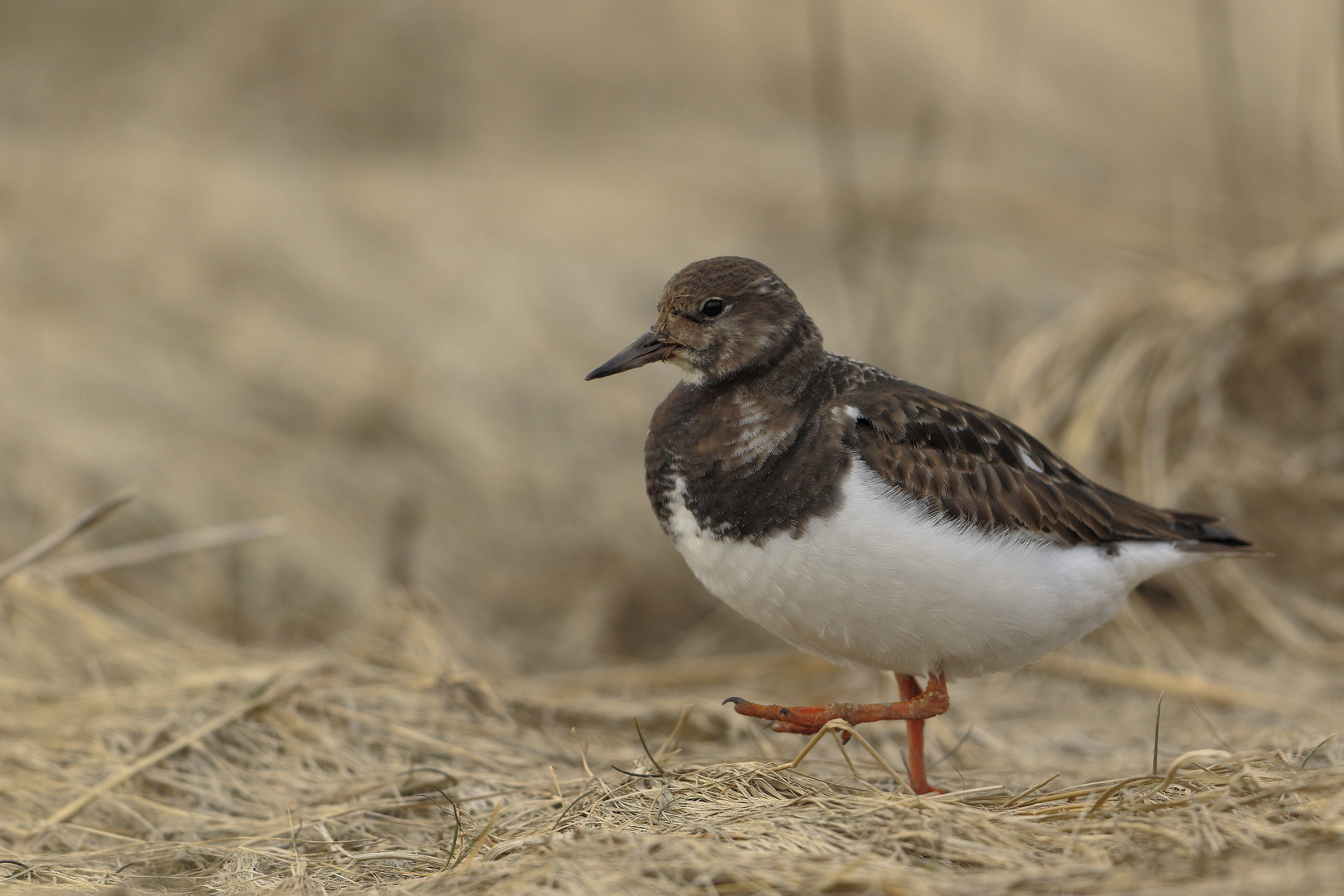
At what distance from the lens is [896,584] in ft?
12.0

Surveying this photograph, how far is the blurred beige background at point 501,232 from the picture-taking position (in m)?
7.29

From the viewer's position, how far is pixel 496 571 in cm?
778

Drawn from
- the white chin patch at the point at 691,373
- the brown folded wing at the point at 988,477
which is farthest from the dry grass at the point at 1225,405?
the white chin patch at the point at 691,373

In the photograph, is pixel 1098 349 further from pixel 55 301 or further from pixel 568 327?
pixel 55 301

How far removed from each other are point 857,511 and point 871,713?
67 centimetres

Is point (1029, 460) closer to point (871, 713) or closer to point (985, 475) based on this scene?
point (985, 475)

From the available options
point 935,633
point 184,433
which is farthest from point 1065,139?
point 935,633

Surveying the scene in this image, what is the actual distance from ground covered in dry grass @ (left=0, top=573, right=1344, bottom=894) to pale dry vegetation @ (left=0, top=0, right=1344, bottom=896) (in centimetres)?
2

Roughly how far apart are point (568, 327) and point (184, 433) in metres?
2.65

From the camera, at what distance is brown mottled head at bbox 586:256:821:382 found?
13.3 feet

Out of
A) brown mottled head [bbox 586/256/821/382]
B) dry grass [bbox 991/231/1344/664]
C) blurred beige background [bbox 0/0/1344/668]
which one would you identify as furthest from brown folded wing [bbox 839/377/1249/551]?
blurred beige background [bbox 0/0/1344/668]

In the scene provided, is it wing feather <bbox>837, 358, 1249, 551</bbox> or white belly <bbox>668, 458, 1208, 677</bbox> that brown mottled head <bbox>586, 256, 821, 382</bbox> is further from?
white belly <bbox>668, 458, 1208, 677</bbox>

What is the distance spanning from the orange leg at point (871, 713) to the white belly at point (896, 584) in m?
0.10

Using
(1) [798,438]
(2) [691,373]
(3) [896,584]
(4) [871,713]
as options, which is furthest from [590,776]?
(2) [691,373]
